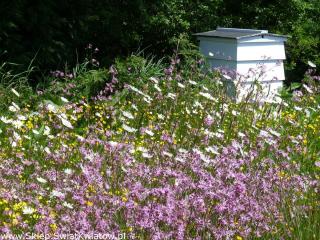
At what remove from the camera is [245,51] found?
934 centimetres

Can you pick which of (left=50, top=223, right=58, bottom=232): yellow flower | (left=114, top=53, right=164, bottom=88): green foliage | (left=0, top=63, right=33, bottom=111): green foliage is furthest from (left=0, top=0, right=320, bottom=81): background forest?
(left=50, top=223, right=58, bottom=232): yellow flower

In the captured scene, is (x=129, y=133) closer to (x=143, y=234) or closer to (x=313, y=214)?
(x=313, y=214)

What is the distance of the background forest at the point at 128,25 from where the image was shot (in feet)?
28.3

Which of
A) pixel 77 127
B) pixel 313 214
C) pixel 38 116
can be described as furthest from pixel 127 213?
pixel 77 127

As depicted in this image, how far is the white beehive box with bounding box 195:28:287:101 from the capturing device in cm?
924

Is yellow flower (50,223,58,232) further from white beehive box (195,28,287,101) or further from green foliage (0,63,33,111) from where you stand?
white beehive box (195,28,287,101)

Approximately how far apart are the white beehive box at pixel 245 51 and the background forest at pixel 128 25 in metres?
0.77

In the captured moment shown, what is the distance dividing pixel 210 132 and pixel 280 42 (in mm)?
4091

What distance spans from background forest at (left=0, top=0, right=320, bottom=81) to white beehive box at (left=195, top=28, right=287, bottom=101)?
0.77 metres

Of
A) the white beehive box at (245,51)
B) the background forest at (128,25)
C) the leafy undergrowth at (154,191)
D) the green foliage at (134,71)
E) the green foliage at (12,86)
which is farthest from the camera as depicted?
the white beehive box at (245,51)

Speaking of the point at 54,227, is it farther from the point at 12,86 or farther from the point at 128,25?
the point at 128,25

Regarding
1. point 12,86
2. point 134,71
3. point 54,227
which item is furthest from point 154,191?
point 134,71

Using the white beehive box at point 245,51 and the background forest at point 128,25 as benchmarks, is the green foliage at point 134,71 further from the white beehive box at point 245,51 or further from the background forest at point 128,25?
the white beehive box at point 245,51

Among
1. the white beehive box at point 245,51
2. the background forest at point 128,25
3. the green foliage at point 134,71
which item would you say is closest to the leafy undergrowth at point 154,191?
the green foliage at point 134,71
